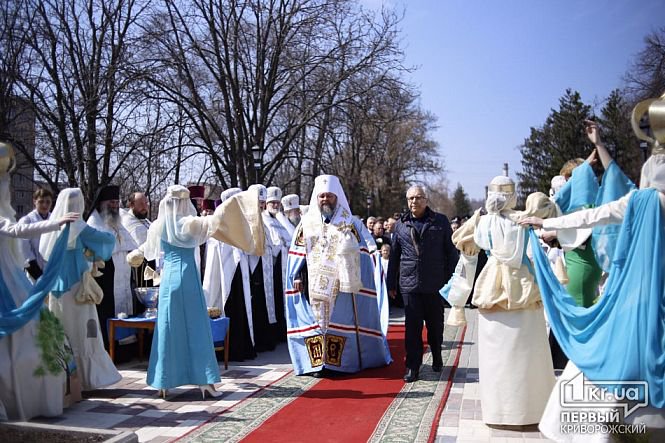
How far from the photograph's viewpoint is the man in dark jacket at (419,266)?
275 inches

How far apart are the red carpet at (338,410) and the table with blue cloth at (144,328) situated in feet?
4.60

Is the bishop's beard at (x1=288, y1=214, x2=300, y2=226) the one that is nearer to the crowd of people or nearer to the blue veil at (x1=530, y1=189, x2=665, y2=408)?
the crowd of people

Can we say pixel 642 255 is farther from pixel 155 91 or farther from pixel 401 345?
pixel 155 91

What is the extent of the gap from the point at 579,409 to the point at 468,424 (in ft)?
4.42

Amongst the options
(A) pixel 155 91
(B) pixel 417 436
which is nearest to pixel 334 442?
(B) pixel 417 436

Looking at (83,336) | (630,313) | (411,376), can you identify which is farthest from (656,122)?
(83,336)

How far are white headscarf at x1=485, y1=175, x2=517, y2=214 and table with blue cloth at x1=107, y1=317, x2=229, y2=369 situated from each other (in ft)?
12.1

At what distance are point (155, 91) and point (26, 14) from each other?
14.8 feet

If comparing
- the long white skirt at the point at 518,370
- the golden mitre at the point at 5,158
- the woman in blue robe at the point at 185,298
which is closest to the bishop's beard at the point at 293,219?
the woman in blue robe at the point at 185,298

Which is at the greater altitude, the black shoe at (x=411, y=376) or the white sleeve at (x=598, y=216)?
the white sleeve at (x=598, y=216)

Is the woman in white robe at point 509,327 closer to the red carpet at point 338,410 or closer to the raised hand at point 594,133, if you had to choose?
the raised hand at point 594,133

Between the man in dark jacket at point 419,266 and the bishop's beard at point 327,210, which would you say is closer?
the man in dark jacket at point 419,266

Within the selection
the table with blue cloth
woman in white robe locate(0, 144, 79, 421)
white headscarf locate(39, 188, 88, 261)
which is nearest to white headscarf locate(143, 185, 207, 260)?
white headscarf locate(39, 188, 88, 261)

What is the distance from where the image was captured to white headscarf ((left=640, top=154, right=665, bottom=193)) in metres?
3.98
